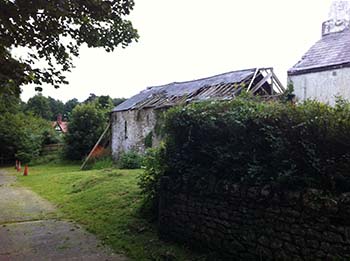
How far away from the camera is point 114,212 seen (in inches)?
361

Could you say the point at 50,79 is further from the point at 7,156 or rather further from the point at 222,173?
the point at 7,156

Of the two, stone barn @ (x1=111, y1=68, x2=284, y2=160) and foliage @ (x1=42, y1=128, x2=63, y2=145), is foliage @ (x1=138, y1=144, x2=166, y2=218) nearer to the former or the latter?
stone barn @ (x1=111, y1=68, x2=284, y2=160)

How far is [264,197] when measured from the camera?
5320mm

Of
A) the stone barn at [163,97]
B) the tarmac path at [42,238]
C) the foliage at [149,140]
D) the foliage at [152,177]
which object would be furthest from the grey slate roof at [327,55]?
the tarmac path at [42,238]

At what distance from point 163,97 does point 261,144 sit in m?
15.7

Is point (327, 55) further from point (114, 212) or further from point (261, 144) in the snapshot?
point (114, 212)

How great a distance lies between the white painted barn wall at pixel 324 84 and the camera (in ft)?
41.3

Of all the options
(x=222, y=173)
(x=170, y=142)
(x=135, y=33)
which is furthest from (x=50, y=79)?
(x=222, y=173)

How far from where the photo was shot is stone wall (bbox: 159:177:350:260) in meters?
4.53

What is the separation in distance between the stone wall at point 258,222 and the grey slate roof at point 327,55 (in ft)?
29.4

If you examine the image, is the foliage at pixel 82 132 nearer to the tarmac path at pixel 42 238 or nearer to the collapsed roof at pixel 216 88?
the collapsed roof at pixel 216 88

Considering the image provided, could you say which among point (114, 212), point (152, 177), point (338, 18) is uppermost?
point (338, 18)

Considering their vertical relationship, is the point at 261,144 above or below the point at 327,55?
below

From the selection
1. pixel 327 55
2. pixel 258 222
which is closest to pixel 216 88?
pixel 327 55
